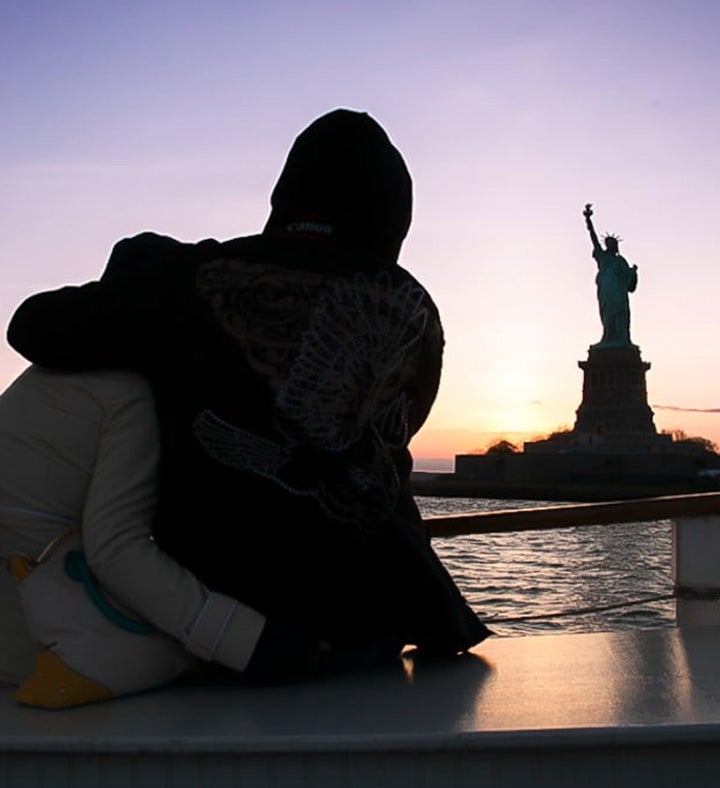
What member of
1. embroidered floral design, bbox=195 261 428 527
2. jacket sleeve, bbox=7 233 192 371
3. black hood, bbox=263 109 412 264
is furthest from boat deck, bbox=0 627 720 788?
black hood, bbox=263 109 412 264

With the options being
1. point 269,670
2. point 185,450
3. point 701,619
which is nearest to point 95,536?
point 185,450

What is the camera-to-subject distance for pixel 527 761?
A: 1.06 m

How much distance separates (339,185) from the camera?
4.90 feet

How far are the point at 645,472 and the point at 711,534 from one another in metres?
25.8

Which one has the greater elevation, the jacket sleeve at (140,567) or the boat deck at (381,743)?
the jacket sleeve at (140,567)

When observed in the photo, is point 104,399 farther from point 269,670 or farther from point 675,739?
point 675,739

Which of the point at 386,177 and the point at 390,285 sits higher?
the point at 386,177

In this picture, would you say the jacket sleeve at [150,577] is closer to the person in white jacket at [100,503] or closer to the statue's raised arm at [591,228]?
the person in white jacket at [100,503]

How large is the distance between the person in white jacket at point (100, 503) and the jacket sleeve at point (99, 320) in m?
0.03

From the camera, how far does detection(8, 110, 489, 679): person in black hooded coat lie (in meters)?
1.34

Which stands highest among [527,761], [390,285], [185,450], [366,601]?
[390,285]

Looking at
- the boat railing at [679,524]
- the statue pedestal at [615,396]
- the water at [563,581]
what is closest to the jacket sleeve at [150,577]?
the boat railing at [679,524]

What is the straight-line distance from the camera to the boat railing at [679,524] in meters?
2.33

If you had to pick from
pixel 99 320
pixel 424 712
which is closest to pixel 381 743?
pixel 424 712
